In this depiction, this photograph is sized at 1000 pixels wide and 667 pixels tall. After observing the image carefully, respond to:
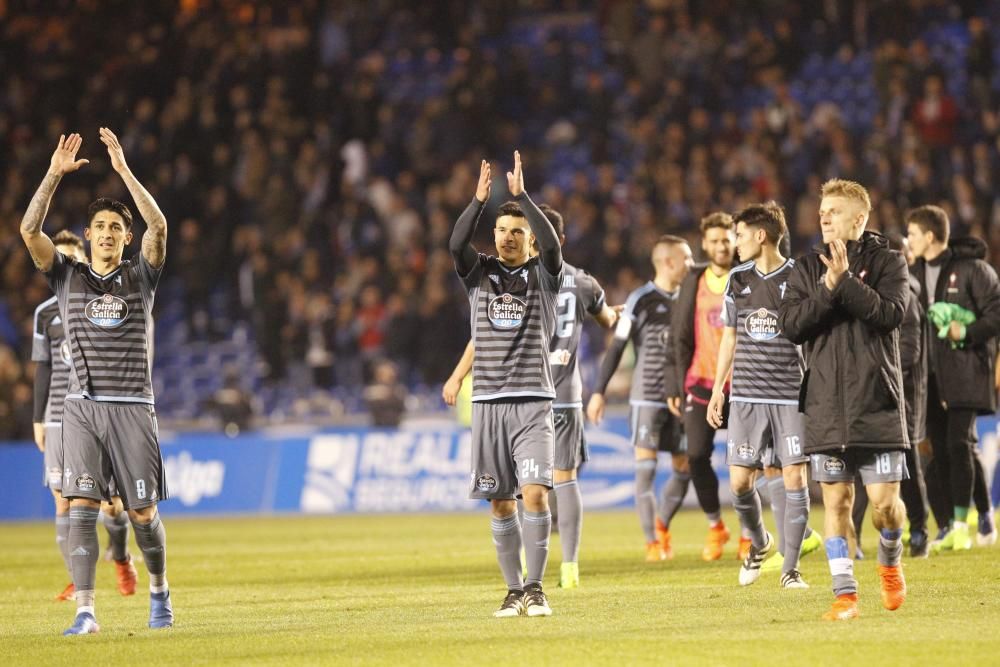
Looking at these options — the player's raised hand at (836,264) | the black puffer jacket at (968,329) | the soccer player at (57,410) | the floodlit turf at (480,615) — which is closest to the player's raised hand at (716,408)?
the floodlit turf at (480,615)

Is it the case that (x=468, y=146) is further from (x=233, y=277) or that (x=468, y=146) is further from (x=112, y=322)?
(x=112, y=322)

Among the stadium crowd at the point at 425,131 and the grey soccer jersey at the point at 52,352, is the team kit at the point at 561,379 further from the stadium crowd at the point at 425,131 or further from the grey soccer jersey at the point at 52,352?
the stadium crowd at the point at 425,131

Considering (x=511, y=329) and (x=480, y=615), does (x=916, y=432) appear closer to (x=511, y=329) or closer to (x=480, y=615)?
(x=511, y=329)

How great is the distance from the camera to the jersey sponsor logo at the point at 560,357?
11742mm

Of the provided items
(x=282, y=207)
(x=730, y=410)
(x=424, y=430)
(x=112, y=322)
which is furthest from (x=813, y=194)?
(x=112, y=322)

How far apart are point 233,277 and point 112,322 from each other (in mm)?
18046

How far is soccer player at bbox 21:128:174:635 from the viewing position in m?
9.18

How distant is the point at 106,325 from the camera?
30.5 ft

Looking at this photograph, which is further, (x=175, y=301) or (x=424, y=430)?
(x=175, y=301)

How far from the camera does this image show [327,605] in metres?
10.5

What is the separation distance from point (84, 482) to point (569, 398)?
395 cm

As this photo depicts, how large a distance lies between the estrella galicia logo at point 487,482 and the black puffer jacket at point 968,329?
16.9 feet

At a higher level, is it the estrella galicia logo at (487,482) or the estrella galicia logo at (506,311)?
the estrella galicia logo at (506,311)

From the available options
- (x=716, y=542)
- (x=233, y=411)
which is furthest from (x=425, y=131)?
(x=716, y=542)
